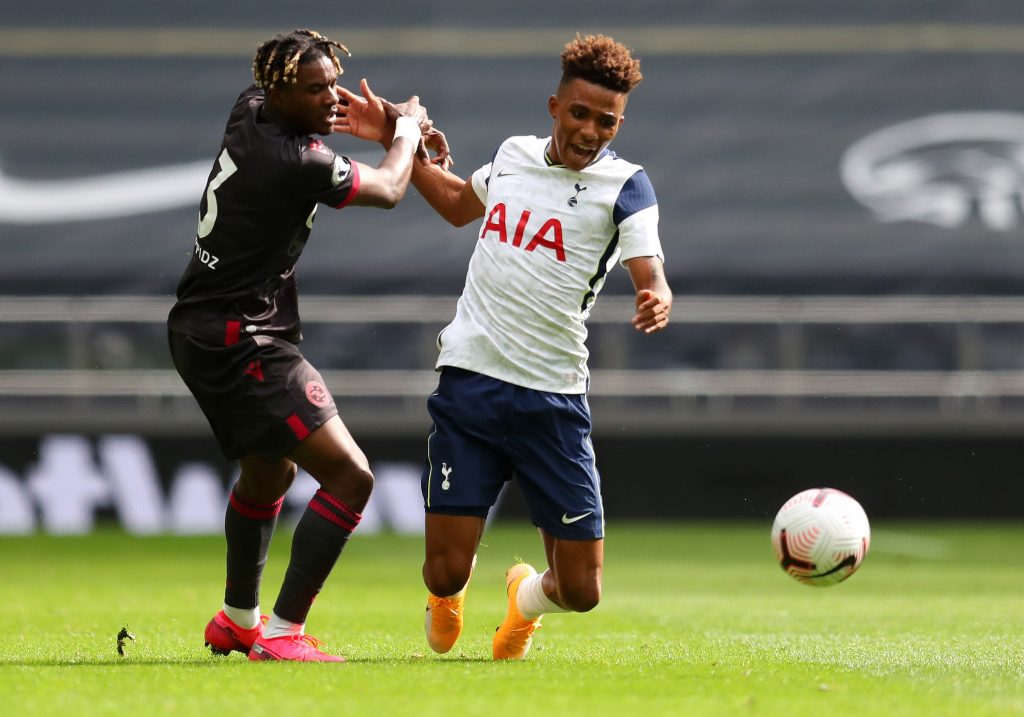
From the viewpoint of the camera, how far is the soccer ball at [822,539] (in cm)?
578

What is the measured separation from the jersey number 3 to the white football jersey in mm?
980

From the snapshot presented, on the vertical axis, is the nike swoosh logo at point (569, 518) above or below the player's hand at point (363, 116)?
below

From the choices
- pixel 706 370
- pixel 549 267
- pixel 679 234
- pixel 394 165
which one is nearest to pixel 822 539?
pixel 549 267

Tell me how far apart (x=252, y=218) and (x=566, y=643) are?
226 centimetres

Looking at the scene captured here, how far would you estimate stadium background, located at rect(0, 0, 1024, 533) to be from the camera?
1508cm

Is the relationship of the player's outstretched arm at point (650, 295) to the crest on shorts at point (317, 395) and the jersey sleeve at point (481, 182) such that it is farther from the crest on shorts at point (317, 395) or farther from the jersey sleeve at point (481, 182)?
the crest on shorts at point (317, 395)

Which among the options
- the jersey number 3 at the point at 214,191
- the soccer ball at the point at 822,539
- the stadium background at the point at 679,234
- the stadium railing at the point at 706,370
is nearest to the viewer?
the jersey number 3 at the point at 214,191

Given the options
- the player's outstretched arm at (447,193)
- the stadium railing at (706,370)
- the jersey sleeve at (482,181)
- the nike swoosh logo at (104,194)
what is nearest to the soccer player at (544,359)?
the jersey sleeve at (482,181)

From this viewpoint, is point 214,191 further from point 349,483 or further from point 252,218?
point 349,483

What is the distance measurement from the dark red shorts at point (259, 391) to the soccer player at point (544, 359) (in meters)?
0.52

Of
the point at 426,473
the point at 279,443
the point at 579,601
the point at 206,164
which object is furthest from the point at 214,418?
the point at 206,164

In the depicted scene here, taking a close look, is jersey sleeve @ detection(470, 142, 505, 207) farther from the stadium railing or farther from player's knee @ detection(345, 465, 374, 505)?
the stadium railing

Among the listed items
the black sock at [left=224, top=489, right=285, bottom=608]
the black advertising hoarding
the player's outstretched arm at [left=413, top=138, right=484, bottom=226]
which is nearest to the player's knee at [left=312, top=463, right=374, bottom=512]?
the black sock at [left=224, top=489, right=285, bottom=608]

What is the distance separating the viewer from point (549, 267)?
5738 mm
